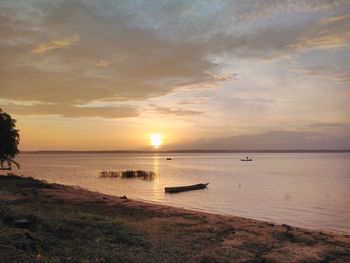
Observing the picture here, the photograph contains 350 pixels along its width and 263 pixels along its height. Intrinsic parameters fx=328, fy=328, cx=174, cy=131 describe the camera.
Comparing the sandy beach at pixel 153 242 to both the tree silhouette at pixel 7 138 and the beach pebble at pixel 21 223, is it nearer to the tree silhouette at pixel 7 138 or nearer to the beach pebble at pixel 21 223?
the beach pebble at pixel 21 223

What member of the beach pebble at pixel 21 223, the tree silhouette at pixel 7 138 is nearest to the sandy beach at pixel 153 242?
the beach pebble at pixel 21 223

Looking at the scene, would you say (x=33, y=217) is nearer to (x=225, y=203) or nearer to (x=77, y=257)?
(x=77, y=257)

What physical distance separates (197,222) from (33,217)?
1054 cm

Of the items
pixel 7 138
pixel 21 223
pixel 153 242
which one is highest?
pixel 7 138

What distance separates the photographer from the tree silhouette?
45.9m

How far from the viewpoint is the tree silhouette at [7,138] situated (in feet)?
151

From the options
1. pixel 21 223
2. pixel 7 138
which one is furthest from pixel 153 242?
pixel 7 138

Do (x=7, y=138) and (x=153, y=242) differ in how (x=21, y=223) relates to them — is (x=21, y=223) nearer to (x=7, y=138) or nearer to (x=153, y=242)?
(x=153, y=242)

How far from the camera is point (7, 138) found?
4662 centimetres

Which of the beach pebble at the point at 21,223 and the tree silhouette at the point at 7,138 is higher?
the tree silhouette at the point at 7,138

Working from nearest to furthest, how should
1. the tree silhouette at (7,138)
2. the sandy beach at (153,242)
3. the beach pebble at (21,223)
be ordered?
the sandy beach at (153,242) → the beach pebble at (21,223) → the tree silhouette at (7,138)

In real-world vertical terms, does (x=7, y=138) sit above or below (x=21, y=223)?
above

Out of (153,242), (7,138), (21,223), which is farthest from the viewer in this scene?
(7,138)

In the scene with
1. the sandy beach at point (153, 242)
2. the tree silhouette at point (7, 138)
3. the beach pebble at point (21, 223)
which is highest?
the tree silhouette at point (7, 138)
